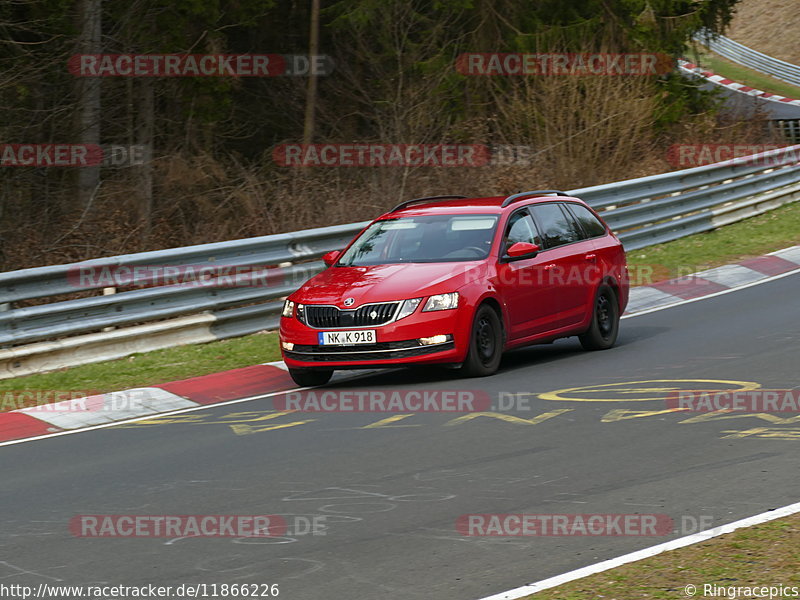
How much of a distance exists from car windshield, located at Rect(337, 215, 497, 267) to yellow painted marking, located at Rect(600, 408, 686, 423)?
2.80m

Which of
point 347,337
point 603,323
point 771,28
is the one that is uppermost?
point 771,28

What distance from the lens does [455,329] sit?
1120 centimetres

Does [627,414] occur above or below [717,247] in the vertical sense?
below

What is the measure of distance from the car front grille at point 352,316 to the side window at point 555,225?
7.77 feet

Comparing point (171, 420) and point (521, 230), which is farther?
point (521, 230)

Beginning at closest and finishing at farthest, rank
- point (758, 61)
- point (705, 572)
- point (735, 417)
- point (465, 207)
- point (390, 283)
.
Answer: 1. point (705, 572)
2. point (735, 417)
3. point (390, 283)
4. point (465, 207)
5. point (758, 61)

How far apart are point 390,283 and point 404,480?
3.98 metres

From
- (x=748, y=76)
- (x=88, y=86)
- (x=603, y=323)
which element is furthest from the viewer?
(x=748, y=76)

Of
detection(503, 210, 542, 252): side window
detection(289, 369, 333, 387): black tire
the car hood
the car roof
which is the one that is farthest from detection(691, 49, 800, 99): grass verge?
detection(289, 369, 333, 387): black tire

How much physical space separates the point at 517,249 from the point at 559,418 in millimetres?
2816

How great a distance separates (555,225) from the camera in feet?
43.3

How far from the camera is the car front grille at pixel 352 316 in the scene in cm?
1127

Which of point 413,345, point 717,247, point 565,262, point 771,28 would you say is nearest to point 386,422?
point 413,345

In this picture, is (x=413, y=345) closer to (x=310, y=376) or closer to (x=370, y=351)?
(x=370, y=351)
